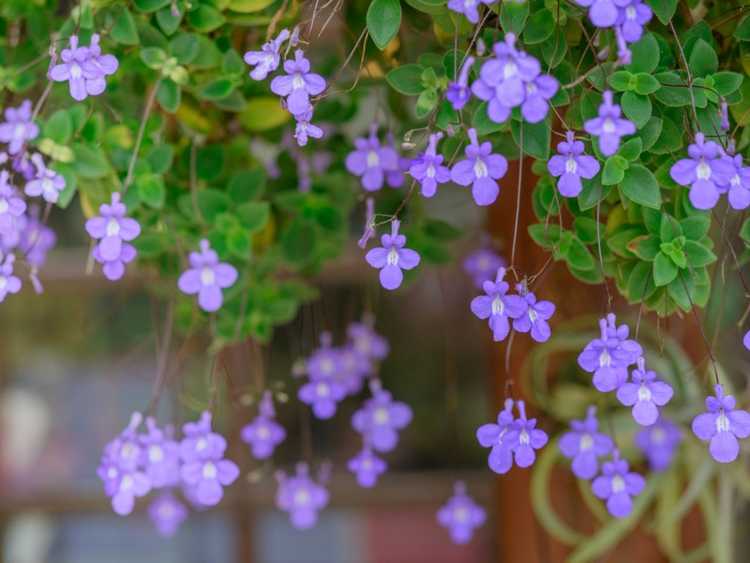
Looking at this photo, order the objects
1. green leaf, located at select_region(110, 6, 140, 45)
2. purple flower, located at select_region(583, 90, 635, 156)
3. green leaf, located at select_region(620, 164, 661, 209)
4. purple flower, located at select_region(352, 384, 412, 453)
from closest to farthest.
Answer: purple flower, located at select_region(583, 90, 635, 156) < green leaf, located at select_region(620, 164, 661, 209) < green leaf, located at select_region(110, 6, 140, 45) < purple flower, located at select_region(352, 384, 412, 453)

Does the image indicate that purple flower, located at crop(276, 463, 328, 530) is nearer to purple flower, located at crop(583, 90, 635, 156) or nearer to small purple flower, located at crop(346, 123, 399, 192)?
small purple flower, located at crop(346, 123, 399, 192)

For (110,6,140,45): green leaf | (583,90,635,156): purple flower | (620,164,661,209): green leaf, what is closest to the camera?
(583,90,635,156): purple flower

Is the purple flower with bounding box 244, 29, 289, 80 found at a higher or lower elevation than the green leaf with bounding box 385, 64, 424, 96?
lower

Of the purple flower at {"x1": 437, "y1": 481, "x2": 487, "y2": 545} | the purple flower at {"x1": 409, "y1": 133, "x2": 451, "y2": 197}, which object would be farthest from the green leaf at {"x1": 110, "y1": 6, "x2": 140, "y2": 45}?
the purple flower at {"x1": 437, "y1": 481, "x2": 487, "y2": 545}

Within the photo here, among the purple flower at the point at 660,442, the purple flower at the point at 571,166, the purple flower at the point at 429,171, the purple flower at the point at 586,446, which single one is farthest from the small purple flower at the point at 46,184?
the purple flower at the point at 660,442

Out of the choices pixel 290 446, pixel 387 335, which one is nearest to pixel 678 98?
pixel 387 335

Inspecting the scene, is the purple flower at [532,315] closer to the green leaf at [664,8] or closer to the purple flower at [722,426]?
the purple flower at [722,426]

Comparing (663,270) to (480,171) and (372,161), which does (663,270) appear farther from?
(372,161)
